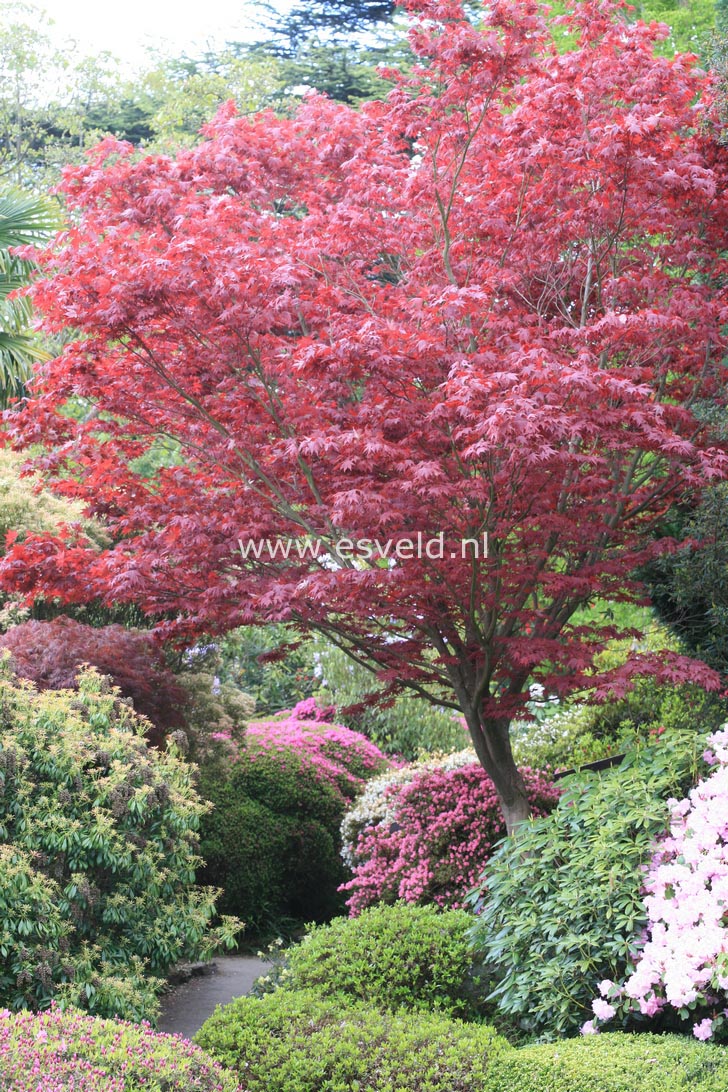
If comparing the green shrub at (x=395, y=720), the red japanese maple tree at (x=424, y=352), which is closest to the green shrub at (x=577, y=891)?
the red japanese maple tree at (x=424, y=352)

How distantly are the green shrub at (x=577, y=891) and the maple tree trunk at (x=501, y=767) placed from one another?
0.71 meters

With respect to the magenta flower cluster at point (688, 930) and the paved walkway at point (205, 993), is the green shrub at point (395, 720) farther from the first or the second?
the magenta flower cluster at point (688, 930)

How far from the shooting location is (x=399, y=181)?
246 inches

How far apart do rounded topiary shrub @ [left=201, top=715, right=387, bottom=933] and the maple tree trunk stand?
7.82ft

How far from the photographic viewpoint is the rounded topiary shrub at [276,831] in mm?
8016

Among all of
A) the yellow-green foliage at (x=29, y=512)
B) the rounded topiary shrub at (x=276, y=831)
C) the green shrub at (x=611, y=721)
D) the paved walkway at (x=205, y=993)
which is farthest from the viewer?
the yellow-green foliage at (x=29, y=512)

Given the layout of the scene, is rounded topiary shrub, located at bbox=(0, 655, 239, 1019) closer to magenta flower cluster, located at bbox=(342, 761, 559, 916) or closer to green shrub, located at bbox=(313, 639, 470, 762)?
magenta flower cluster, located at bbox=(342, 761, 559, 916)

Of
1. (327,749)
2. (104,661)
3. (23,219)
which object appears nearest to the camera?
(104,661)

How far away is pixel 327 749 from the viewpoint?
9.68 m

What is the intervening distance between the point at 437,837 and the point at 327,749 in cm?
303

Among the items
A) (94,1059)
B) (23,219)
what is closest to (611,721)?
(94,1059)

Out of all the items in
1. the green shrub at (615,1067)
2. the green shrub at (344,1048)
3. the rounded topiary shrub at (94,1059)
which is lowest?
the green shrub at (344,1048)

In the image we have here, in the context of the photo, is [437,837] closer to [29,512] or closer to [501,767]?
[501,767]

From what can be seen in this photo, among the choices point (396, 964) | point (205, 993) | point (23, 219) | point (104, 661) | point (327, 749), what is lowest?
point (327, 749)
